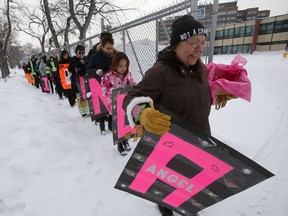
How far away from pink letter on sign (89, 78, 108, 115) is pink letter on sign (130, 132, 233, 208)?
2563mm

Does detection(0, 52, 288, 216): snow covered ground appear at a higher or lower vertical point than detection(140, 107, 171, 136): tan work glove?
lower

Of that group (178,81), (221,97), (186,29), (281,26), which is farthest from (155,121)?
(281,26)

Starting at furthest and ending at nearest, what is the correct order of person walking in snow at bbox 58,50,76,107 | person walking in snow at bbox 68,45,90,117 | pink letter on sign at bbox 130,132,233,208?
person walking in snow at bbox 58,50,76,107 < person walking in snow at bbox 68,45,90,117 < pink letter on sign at bbox 130,132,233,208

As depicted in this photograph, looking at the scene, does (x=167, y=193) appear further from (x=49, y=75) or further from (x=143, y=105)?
(x=49, y=75)

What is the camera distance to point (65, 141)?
317 centimetres

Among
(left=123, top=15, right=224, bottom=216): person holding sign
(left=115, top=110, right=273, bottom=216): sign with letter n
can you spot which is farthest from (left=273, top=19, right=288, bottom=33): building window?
(left=115, top=110, right=273, bottom=216): sign with letter n

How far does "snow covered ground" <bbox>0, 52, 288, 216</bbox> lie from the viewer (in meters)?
2.01

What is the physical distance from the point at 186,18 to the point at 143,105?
726 millimetres

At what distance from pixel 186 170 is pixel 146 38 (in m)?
3.10

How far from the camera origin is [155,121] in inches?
43.4

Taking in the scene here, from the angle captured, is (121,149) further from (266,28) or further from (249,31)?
(266,28)

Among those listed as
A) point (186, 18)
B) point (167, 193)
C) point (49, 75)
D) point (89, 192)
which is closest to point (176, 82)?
point (186, 18)

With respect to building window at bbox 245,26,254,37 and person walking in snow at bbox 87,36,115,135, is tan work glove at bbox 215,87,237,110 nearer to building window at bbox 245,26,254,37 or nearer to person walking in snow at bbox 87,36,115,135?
person walking in snow at bbox 87,36,115,135

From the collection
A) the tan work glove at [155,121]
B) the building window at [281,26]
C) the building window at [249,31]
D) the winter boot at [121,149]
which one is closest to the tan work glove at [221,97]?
the tan work glove at [155,121]
